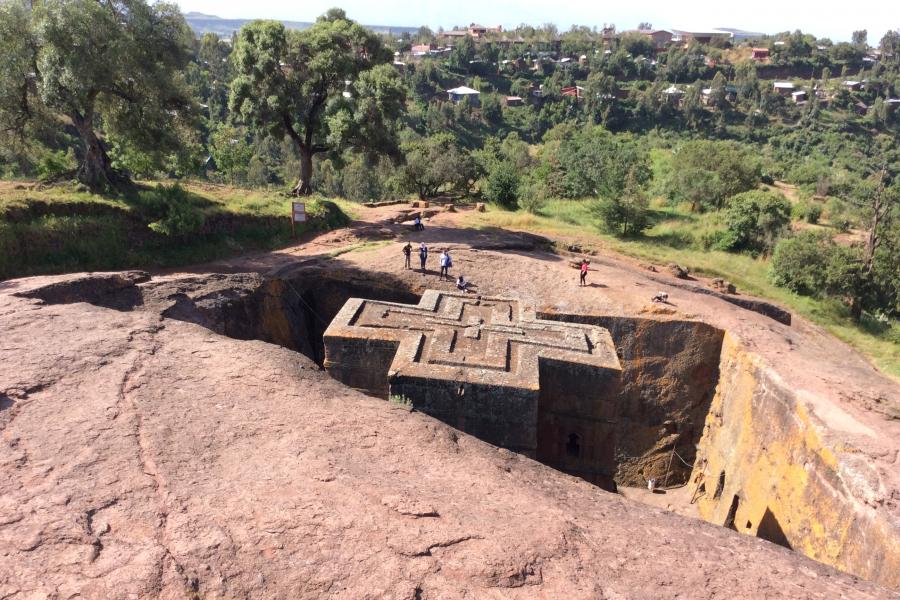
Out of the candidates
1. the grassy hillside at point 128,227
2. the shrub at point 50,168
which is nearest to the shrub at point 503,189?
the grassy hillside at point 128,227

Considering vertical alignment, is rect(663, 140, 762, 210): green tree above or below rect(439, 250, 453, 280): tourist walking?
above

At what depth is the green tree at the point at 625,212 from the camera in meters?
21.1

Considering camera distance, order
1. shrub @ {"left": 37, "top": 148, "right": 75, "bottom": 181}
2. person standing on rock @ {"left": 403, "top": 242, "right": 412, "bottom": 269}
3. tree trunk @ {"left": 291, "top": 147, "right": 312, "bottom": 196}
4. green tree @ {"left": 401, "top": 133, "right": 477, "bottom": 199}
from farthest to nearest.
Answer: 1. green tree @ {"left": 401, "top": 133, "right": 477, "bottom": 199}
2. tree trunk @ {"left": 291, "top": 147, "right": 312, "bottom": 196}
3. shrub @ {"left": 37, "top": 148, "right": 75, "bottom": 181}
4. person standing on rock @ {"left": 403, "top": 242, "right": 412, "bottom": 269}

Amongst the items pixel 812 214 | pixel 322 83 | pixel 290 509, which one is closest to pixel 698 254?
pixel 812 214

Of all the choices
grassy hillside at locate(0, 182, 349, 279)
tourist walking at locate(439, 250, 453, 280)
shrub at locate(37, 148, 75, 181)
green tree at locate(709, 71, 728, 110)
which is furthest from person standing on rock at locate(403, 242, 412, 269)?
green tree at locate(709, 71, 728, 110)

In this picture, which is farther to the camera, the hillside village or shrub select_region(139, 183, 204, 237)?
shrub select_region(139, 183, 204, 237)

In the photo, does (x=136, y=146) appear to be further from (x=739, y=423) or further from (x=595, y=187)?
(x=595, y=187)

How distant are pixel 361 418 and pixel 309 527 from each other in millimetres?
2027

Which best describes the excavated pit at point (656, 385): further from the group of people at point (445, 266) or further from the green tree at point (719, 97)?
the green tree at point (719, 97)

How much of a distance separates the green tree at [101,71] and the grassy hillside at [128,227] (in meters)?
1.32

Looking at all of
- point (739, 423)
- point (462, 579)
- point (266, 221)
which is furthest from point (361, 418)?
point (266, 221)

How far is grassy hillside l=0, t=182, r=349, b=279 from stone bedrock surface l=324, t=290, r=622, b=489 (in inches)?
311

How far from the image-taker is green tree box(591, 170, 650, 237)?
2114 cm

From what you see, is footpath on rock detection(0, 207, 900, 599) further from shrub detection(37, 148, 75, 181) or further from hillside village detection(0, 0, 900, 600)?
shrub detection(37, 148, 75, 181)
